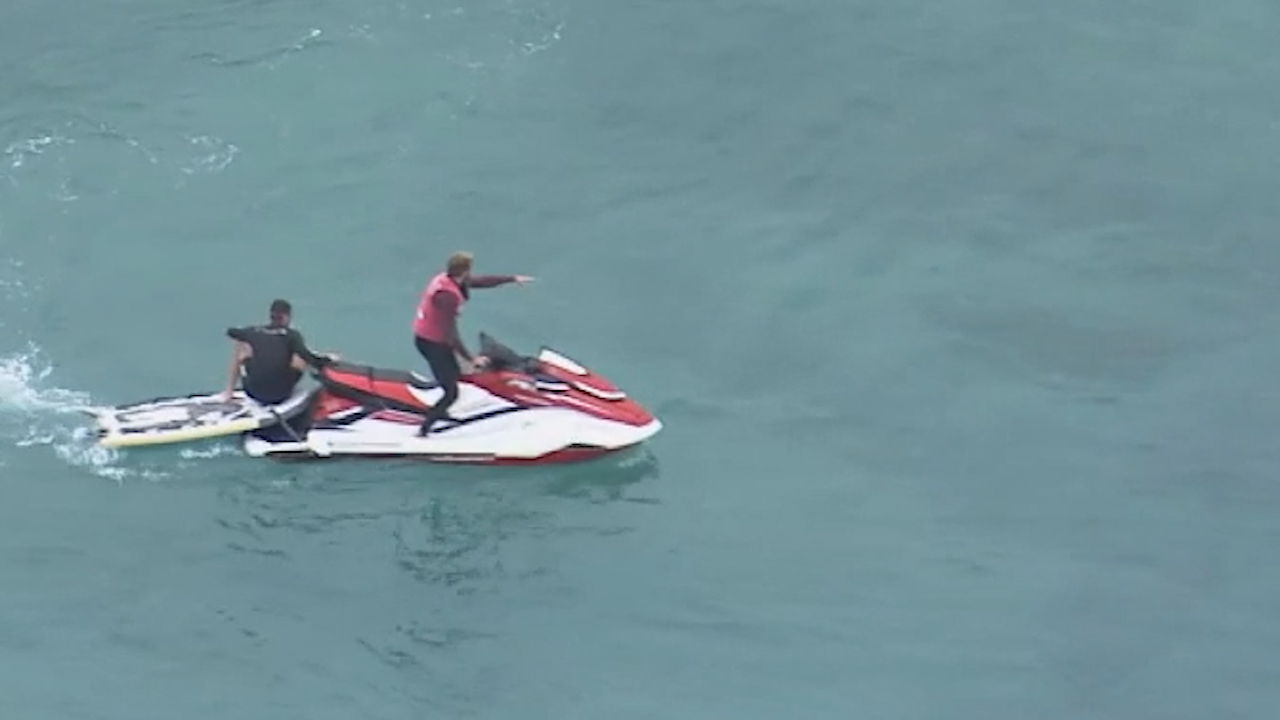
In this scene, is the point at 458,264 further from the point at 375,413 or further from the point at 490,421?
the point at 375,413

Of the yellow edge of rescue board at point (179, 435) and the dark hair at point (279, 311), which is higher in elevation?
the dark hair at point (279, 311)

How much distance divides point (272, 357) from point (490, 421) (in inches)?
94.2

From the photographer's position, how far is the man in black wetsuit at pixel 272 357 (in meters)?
23.7

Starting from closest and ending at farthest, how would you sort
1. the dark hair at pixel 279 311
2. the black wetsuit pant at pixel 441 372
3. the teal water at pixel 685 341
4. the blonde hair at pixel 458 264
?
the teal water at pixel 685 341
the blonde hair at pixel 458 264
the black wetsuit pant at pixel 441 372
the dark hair at pixel 279 311

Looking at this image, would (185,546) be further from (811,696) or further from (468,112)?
(468,112)

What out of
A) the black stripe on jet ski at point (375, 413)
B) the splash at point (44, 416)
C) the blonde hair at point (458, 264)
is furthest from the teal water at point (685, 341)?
the blonde hair at point (458, 264)

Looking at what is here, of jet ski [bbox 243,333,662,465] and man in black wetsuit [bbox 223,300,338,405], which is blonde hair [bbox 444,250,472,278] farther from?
man in black wetsuit [bbox 223,300,338,405]

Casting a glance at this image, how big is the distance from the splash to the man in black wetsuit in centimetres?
161

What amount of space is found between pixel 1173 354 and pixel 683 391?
18.2ft

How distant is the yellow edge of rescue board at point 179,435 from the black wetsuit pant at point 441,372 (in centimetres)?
186

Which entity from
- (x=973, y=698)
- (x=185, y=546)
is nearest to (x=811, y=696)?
(x=973, y=698)

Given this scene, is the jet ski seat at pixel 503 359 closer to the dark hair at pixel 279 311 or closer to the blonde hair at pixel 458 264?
the blonde hair at pixel 458 264

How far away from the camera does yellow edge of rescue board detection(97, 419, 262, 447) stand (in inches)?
931

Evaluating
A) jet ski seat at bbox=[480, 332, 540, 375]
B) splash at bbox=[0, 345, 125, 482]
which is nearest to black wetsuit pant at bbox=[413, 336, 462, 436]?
jet ski seat at bbox=[480, 332, 540, 375]
